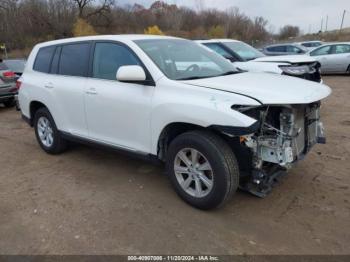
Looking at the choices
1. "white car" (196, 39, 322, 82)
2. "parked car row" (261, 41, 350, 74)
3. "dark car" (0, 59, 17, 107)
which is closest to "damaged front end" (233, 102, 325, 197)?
"white car" (196, 39, 322, 82)

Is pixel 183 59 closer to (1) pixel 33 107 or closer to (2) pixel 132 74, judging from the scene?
(2) pixel 132 74

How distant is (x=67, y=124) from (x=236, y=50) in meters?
5.54

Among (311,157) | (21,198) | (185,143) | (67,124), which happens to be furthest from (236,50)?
(21,198)

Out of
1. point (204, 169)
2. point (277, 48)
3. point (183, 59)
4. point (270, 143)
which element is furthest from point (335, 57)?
point (204, 169)

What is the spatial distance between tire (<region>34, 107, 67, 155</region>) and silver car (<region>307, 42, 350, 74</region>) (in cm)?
1266

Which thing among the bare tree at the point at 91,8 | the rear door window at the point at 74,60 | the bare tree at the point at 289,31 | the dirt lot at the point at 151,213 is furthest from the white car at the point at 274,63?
the bare tree at the point at 289,31

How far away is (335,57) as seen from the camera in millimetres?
14859

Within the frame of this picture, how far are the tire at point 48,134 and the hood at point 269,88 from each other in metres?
2.82

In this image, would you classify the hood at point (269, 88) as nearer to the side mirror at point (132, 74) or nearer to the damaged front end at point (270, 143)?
the damaged front end at point (270, 143)

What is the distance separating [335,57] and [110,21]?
4804cm

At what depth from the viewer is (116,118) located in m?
4.13

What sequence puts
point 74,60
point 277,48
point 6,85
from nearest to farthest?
point 74,60, point 6,85, point 277,48

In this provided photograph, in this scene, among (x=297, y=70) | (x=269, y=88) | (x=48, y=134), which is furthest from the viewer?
(x=297, y=70)

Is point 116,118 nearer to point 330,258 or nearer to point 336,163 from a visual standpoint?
point 330,258
